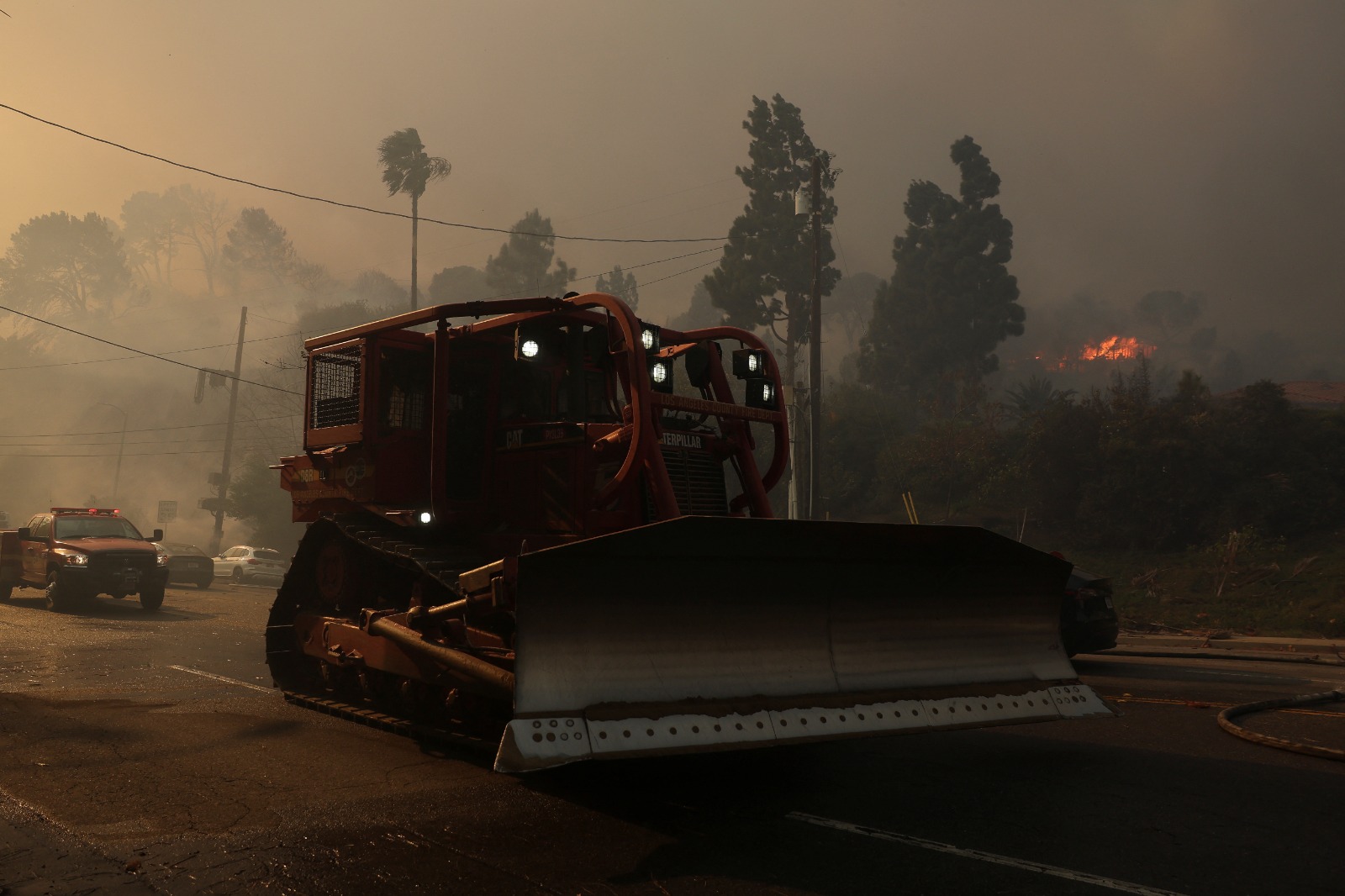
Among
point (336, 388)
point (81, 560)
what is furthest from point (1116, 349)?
point (336, 388)

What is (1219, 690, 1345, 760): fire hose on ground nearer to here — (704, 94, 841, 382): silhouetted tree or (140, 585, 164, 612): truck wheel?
(140, 585, 164, 612): truck wheel

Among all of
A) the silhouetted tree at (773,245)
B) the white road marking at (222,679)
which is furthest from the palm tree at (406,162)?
the white road marking at (222,679)

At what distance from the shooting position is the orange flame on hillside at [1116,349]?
101 meters

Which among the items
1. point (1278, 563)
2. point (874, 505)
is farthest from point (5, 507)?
point (1278, 563)

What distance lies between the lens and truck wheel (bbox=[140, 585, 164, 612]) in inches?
720

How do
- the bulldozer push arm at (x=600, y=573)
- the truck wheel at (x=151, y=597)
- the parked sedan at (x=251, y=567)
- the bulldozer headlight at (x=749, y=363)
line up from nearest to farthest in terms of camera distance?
the bulldozer push arm at (x=600, y=573), the bulldozer headlight at (x=749, y=363), the truck wheel at (x=151, y=597), the parked sedan at (x=251, y=567)

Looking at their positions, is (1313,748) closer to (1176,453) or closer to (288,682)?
(288,682)

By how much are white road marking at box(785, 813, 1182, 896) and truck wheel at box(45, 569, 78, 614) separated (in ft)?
56.5

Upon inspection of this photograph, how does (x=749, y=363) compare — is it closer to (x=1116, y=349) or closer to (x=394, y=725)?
(x=394, y=725)

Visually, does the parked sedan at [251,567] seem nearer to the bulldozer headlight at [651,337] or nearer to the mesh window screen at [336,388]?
the mesh window screen at [336,388]

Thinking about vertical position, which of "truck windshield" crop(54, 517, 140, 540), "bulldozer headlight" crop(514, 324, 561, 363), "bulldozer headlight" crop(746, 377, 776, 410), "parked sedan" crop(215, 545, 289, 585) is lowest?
"bulldozer headlight" crop(746, 377, 776, 410)

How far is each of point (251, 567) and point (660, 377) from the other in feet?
Answer: 101

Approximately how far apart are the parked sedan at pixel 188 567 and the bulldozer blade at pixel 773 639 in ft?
88.4

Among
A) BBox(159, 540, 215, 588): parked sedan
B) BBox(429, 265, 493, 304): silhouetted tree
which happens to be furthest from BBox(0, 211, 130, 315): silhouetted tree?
BBox(159, 540, 215, 588): parked sedan
